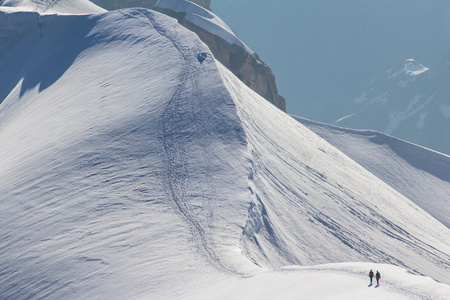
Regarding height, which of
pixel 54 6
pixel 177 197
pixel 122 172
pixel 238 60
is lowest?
pixel 122 172

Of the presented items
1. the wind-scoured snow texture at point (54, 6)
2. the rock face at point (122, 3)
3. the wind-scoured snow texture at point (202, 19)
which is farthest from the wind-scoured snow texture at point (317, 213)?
the rock face at point (122, 3)

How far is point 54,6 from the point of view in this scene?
66.7 m

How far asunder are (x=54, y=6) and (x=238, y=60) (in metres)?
20.2

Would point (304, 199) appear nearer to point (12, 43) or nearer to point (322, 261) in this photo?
point (322, 261)

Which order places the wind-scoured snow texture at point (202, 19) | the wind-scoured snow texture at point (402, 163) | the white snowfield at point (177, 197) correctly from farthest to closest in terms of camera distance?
the wind-scoured snow texture at point (202, 19) → the wind-scoured snow texture at point (402, 163) → the white snowfield at point (177, 197)

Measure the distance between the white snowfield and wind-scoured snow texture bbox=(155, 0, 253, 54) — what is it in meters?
16.0

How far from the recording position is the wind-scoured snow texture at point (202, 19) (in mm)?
69438

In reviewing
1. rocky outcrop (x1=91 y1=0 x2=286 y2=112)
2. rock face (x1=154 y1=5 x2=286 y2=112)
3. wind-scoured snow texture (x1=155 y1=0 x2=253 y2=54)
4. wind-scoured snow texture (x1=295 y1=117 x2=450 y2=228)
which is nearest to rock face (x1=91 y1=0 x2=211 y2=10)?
wind-scoured snow texture (x1=155 y1=0 x2=253 y2=54)

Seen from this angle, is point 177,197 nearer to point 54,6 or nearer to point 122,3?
point 54,6

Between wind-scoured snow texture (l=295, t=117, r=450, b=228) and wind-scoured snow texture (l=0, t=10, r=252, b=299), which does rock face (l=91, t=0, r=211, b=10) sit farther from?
wind-scoured snow texture (l=0, t=10, r=252, b=299)

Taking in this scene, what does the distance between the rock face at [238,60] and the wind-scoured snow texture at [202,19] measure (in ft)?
1.38

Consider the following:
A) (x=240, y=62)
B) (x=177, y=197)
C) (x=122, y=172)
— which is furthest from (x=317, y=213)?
(x=240, y=62)

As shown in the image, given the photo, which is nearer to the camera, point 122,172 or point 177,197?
point 177,197

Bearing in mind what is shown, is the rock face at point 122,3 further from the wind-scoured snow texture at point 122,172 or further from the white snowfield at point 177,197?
the wind-scoured snow texture at point 122,172
